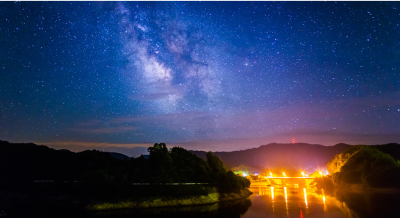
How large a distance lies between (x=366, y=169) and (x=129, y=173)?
234ft

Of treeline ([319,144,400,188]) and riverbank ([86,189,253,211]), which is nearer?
riverbank ([86,189,253,211])

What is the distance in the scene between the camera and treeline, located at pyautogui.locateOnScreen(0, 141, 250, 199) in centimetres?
4200

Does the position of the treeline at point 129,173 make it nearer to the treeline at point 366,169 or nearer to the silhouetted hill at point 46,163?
the silhouetted hill at point 46,163

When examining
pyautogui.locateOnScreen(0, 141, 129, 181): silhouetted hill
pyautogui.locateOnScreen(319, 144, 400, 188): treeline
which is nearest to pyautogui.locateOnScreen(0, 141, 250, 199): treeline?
pyautogui.locateOnScreen(0, 141, 129, 181): silhouetted hill

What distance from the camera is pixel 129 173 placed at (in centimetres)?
4716

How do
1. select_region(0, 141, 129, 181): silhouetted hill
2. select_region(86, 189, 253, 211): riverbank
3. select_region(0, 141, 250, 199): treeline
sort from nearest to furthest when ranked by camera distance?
select_region(86, 189, 253, 211): riverbank < select_region(0, 141, 250, 199): treeline < select_region(0, 141, 129, 181): silhouetted hill

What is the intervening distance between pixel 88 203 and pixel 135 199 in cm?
745

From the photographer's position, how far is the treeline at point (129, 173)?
42.0m

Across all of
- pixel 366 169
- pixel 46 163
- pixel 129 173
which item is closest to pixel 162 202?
pixel 129 173

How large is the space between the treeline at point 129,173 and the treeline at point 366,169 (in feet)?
121

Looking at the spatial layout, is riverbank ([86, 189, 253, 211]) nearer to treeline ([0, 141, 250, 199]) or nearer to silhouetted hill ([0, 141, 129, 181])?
treeline ([0, 141, 250, 199])

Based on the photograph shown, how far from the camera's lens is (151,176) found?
45.2 meters

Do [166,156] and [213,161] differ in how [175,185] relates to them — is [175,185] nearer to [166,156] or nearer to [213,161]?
[166,156]

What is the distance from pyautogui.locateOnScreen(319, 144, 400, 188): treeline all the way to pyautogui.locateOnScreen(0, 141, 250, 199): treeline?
36.9 meters
